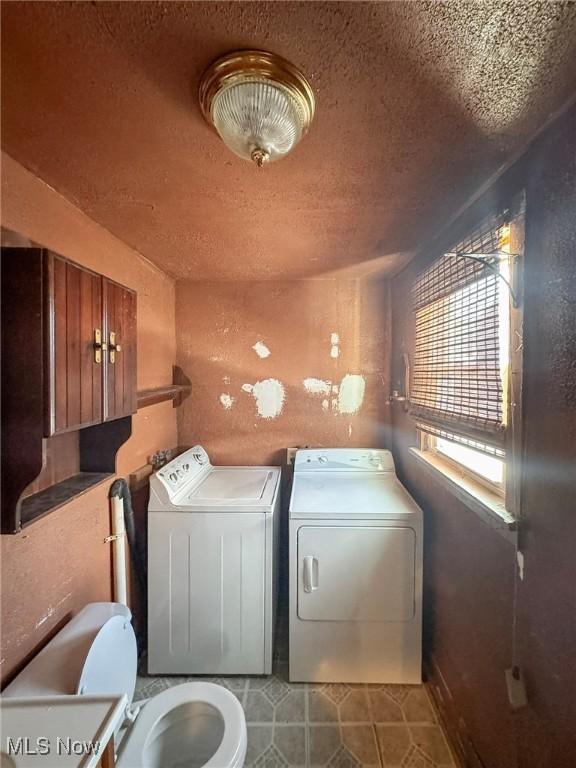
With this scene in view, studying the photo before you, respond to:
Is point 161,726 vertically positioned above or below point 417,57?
below

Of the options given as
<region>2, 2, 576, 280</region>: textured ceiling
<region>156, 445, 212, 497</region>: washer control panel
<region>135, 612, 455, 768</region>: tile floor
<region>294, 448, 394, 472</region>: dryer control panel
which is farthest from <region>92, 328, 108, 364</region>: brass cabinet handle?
<region>135, 612, 455, 768</region>: tile floor

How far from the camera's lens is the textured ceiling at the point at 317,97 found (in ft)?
2.03

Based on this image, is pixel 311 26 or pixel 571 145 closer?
pixel 311 26

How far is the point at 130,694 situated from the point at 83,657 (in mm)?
380

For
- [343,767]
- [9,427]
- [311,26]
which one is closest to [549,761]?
[343,767]

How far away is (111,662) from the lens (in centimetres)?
115

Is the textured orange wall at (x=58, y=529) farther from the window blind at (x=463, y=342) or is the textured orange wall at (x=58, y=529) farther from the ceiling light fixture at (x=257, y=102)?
the window blind at (x=463, y=342)

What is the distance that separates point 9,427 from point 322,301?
2.00 metres

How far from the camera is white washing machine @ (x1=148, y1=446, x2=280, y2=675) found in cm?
168

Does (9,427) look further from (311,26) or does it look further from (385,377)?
(385,377)

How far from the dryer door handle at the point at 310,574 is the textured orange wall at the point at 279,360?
2.95ft

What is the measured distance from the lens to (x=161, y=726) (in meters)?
1.20

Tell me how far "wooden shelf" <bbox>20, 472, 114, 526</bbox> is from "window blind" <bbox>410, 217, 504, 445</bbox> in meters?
1.46

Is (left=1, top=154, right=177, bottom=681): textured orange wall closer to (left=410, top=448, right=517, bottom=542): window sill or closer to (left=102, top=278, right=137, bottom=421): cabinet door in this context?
(left=102, top=278, right=137, bottom=421): cabinet door
